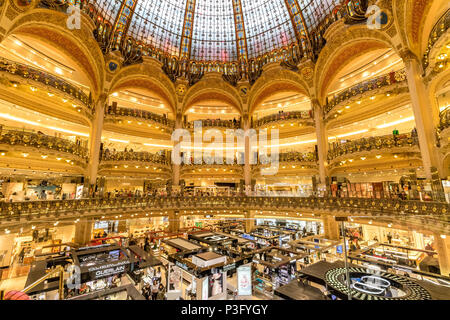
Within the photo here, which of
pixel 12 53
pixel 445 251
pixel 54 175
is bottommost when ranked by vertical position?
pixel 445 251

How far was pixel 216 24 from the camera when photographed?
30.1m

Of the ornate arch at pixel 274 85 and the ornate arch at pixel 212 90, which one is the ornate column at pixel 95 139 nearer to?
the ornate arch at pixel 212 90

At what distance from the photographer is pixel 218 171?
32281 mm

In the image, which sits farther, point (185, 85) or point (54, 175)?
point (185, 85)

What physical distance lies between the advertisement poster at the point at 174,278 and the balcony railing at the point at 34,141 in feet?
45.1

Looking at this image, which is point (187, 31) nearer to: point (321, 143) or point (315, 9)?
point (315, 9)

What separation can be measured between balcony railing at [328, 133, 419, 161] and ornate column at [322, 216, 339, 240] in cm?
646

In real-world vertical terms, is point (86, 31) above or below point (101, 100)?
above

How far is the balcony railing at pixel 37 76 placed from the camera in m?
15.7

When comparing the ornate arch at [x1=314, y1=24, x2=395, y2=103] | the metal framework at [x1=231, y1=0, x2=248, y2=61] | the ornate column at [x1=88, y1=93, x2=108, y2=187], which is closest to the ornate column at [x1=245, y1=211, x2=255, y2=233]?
the ornate arch at [x1=314, y1=24, x2=395, y2=103]

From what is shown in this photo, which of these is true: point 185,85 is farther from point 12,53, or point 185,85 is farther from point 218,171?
point 12,53

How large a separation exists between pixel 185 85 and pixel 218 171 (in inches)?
528
